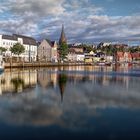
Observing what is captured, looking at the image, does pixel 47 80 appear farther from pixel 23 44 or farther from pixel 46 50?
pixel 46 50

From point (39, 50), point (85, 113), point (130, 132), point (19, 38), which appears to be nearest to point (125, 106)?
point (85, 113)

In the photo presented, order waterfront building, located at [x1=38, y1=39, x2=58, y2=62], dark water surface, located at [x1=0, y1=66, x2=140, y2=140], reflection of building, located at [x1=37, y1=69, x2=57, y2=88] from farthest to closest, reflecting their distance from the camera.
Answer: waterfront building, located at [x1=38, y1=39, x2=58, y2=62]
reflection of building, located at [x1=37, y1=69, x2=57, y2=88]
dark water surface, located at [x1=0, y1=66, x2=140, y2=140]

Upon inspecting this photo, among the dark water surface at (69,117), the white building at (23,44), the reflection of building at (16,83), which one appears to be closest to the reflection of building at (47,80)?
the reflection of building at (16,83)

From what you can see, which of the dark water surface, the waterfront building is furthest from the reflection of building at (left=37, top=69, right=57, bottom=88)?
the waterfront building

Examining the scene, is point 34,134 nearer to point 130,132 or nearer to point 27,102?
point 130,132

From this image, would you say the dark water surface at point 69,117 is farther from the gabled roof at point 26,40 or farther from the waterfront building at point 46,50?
the waterfront building at point 46,50

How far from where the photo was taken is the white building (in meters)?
116

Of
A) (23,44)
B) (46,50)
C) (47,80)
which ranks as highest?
(23,44)

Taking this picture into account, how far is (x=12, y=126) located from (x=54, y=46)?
13443 cm

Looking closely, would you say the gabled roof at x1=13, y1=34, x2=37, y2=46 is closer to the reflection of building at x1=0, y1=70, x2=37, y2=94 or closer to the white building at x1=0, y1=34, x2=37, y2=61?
the white building at x1=0, y1=34, x2=37, y2=61

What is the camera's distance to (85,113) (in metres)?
18.9

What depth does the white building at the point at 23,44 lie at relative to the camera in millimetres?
115625

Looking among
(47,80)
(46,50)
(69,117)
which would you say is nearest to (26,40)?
(46,50)

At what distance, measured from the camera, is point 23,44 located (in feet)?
414
